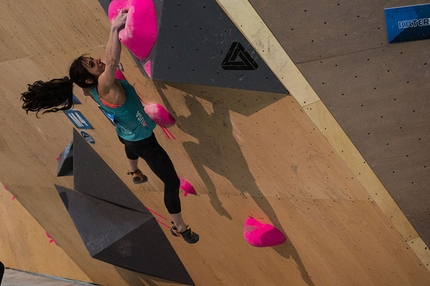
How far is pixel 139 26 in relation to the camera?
2.32 metres

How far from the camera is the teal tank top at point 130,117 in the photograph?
242cm

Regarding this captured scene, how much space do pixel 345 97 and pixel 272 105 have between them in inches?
13.4

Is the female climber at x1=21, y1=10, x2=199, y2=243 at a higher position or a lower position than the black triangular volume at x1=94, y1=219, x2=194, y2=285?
higher

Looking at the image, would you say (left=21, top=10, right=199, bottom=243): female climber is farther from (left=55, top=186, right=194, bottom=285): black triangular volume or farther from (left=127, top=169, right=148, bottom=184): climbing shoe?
(left=55, top=186, right=194, bottom=285): black triangular volume

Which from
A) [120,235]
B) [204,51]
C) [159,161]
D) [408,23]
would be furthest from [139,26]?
[120,235]

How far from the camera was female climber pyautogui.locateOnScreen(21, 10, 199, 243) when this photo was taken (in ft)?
7.34

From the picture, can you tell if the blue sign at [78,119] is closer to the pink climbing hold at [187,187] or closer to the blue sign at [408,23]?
the pink climbing hold at [187,187]

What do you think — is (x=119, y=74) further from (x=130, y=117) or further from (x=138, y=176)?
(x=138, y=176)

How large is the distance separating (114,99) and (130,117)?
159mm

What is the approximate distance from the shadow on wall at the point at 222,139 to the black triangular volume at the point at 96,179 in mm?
740

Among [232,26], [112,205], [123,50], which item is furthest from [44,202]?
[232,26]

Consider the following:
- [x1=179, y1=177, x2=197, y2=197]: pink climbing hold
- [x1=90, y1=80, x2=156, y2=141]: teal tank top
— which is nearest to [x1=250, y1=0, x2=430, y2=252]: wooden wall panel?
[x1=90, y1=80, x2=156, y2=141]: teal tank top

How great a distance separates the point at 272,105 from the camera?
7.70 feet

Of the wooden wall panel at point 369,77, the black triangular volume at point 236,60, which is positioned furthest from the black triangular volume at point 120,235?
the wooden wall panel at point 369,77
